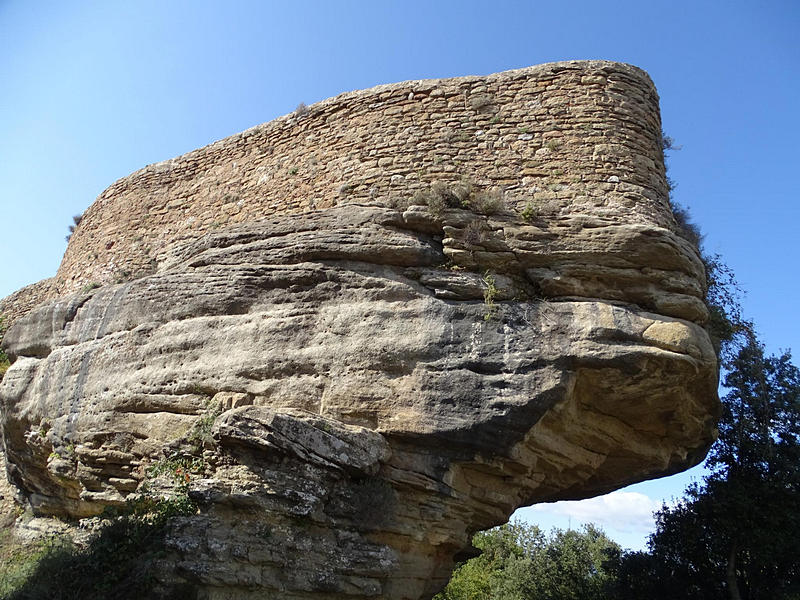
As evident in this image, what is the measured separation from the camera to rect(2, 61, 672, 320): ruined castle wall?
8297 millimetres

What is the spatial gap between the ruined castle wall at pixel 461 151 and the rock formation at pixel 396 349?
0.12ft

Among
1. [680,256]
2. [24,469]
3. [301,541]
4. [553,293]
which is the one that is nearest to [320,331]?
[301,541]

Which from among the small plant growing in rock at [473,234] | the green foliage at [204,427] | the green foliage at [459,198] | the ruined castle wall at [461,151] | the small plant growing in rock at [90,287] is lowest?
the green foliage at [204,427]

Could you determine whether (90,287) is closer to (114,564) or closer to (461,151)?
(114,564)

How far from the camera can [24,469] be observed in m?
10.2

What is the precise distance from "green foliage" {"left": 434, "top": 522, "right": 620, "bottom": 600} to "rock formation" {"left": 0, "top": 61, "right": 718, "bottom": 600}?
8.40 metres

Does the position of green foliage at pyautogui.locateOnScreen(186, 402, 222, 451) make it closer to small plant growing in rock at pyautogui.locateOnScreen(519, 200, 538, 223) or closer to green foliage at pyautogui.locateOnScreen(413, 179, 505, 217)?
green foliage at pyautogui.locateOnScreen(413, 179, 505, 217)

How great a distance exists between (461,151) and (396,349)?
10.7 feet

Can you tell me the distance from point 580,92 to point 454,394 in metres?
4.91

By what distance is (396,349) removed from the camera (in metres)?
7.25

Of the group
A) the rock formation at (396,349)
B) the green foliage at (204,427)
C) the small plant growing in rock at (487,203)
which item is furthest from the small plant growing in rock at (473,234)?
the green foliage at (204,427)

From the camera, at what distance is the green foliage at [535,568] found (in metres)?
16.2

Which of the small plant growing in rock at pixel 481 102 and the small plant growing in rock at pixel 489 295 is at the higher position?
the small plant growing in rock at pixel 481 102

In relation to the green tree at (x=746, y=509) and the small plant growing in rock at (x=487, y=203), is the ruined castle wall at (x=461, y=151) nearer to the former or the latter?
the small plant growing in rock at (x=487, y=203)
